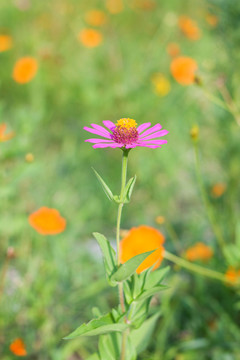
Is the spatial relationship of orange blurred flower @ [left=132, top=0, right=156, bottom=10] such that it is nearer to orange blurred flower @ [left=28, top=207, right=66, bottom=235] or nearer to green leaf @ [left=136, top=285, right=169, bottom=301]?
orange blurred flower @ [left=28, top=207, right=66, bottom=235]

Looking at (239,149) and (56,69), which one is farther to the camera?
(56,69)

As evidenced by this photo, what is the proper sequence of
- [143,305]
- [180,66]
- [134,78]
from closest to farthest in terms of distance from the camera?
[143,305] < [180,66] < [134,78]

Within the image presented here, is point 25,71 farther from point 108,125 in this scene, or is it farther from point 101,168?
point 108,125

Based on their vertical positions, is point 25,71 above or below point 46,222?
above

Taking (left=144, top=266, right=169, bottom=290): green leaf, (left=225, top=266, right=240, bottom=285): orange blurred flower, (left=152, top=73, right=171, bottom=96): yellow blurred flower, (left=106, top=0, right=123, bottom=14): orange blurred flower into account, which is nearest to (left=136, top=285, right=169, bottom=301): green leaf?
(left=144, top=266, right=169, bottom=290): green leaf

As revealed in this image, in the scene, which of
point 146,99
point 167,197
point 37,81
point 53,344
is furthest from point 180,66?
point 53,344

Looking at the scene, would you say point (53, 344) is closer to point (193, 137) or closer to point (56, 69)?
point (193, 137)

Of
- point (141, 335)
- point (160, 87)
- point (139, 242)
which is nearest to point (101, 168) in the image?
point (160, 87)
